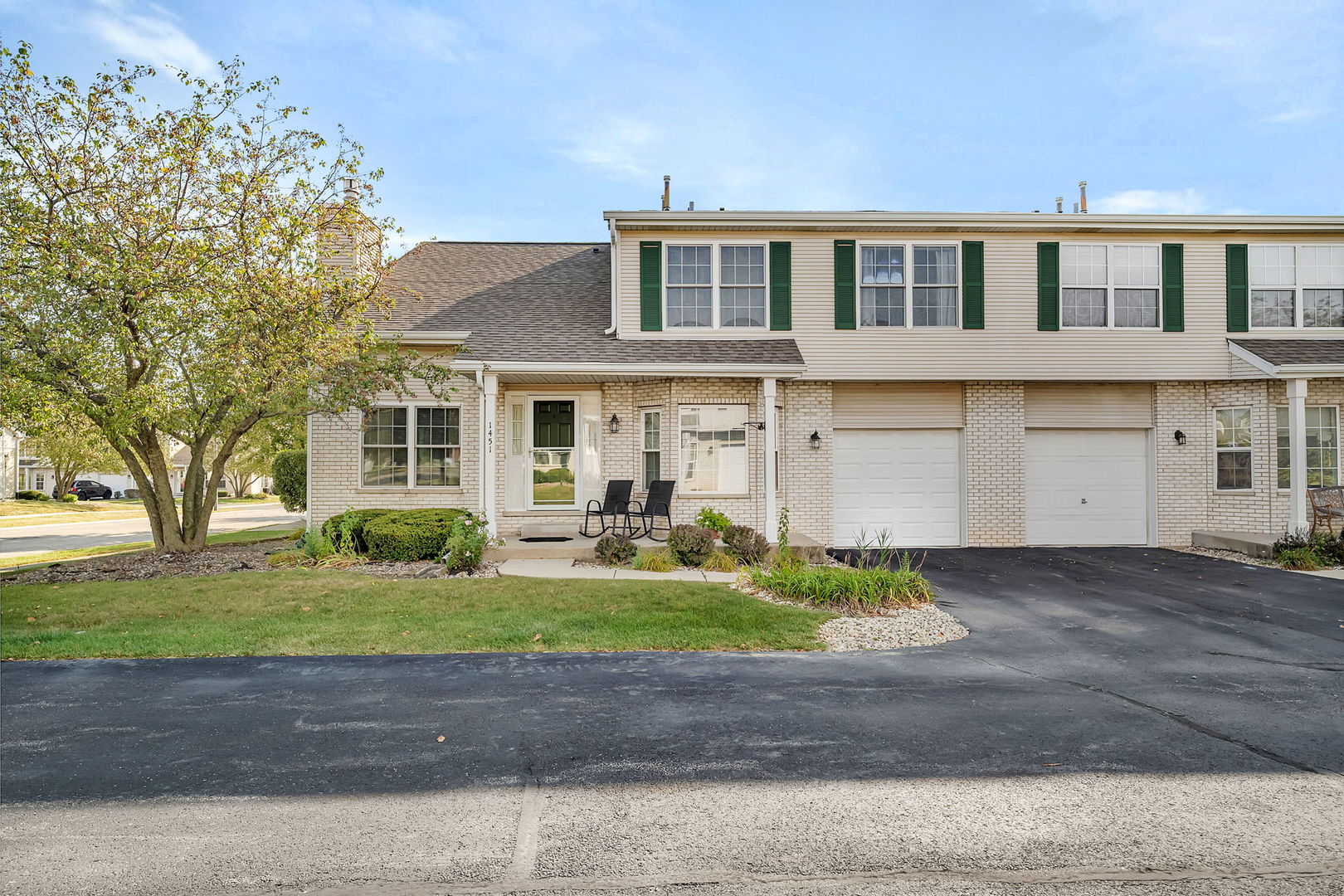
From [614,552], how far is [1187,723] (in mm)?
7425

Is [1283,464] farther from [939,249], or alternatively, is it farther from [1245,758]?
[1245,758]

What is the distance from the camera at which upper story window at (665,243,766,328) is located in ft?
44.5

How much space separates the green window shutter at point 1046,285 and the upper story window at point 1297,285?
146 inches

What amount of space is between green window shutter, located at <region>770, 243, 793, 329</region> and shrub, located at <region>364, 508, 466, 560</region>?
22.0 feet

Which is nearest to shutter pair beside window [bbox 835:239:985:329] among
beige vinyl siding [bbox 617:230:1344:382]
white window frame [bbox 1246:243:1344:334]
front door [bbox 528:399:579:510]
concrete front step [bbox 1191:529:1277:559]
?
beige vinyl siding [bbox 617:230:1344:382]

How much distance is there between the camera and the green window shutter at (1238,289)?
13.7 meters

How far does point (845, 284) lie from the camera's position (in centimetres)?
1352

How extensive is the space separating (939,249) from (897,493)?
4.62 metres

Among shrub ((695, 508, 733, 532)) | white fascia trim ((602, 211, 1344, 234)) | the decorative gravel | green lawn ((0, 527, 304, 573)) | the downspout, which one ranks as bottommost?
green lawn ((0, 527, 304, 573))

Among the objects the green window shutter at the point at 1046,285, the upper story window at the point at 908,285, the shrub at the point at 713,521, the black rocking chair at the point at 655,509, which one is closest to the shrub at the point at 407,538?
the black rocking chair at the point at 655,509

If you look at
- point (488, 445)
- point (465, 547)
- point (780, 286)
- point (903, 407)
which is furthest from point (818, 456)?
point (465, 547)

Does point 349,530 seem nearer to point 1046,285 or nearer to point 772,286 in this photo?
point 772,286

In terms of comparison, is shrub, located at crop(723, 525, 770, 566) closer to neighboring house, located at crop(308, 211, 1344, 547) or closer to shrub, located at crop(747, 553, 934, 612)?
neighboring house, located at crop(308, 211, 1344, 547)

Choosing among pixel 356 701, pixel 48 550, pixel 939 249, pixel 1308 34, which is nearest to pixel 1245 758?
pixel 356 701
